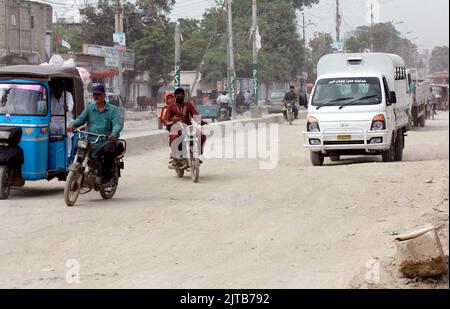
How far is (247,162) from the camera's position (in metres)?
20.0

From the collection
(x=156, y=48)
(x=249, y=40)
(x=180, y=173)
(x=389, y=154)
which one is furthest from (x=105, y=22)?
A: (x=180, y=173)

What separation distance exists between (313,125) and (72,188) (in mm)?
7438

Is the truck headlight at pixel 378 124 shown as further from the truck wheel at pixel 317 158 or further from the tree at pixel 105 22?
the tree at pixel 105 22

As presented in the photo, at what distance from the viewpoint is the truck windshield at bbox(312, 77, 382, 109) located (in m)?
18.7

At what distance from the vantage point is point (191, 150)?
15656 mm

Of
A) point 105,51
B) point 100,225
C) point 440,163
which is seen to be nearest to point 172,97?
point 440,163

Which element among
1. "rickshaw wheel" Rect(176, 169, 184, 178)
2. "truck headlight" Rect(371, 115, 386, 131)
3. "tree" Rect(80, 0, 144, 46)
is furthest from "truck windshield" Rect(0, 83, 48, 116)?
"tree" Rect(80, 0, 144, 46)

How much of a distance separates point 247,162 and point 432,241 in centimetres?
1324

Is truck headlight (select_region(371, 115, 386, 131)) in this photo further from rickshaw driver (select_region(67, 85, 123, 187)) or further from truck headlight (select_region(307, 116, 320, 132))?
rickshaw driver (select_region(67, 85, 123, 187))

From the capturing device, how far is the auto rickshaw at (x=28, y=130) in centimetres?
1323

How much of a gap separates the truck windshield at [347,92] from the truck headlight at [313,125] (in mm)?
316

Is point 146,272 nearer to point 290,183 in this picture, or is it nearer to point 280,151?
point 290,183

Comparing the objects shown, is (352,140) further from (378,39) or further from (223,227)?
(378,39)

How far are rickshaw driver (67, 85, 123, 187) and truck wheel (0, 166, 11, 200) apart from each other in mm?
1199
